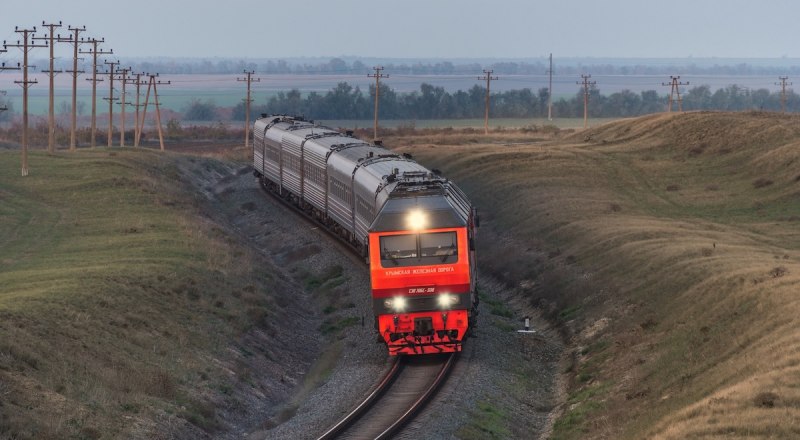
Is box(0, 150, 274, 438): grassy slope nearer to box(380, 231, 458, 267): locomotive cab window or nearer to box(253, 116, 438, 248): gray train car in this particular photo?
box(253, 116, 438, 248): gray train car

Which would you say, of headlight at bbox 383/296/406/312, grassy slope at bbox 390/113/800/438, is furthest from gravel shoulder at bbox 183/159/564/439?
headlight at bbox 383/296/406/312

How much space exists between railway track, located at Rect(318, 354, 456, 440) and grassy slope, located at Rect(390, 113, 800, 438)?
357 cm

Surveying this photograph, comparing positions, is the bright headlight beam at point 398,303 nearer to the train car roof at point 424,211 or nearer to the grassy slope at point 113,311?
the train car roof at point 424,211

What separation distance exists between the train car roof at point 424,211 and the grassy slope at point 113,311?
6.06 m

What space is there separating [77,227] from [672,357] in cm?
3245

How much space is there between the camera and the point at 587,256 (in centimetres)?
4553

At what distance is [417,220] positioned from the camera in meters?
31.3

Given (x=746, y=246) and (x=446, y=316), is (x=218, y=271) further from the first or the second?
(x=746, y=246)

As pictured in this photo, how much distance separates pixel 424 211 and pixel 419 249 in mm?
1076

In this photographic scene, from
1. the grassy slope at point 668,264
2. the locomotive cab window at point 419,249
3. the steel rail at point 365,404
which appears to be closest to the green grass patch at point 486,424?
the grassy slope at point 668,264

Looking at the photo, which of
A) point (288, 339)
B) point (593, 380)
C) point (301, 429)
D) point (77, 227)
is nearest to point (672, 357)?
point (593, 380)

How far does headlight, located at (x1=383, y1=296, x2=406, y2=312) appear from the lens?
3116cm

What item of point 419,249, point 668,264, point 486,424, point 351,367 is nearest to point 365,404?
point 486,424

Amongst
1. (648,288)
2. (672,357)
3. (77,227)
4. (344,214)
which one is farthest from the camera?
(77,227)
